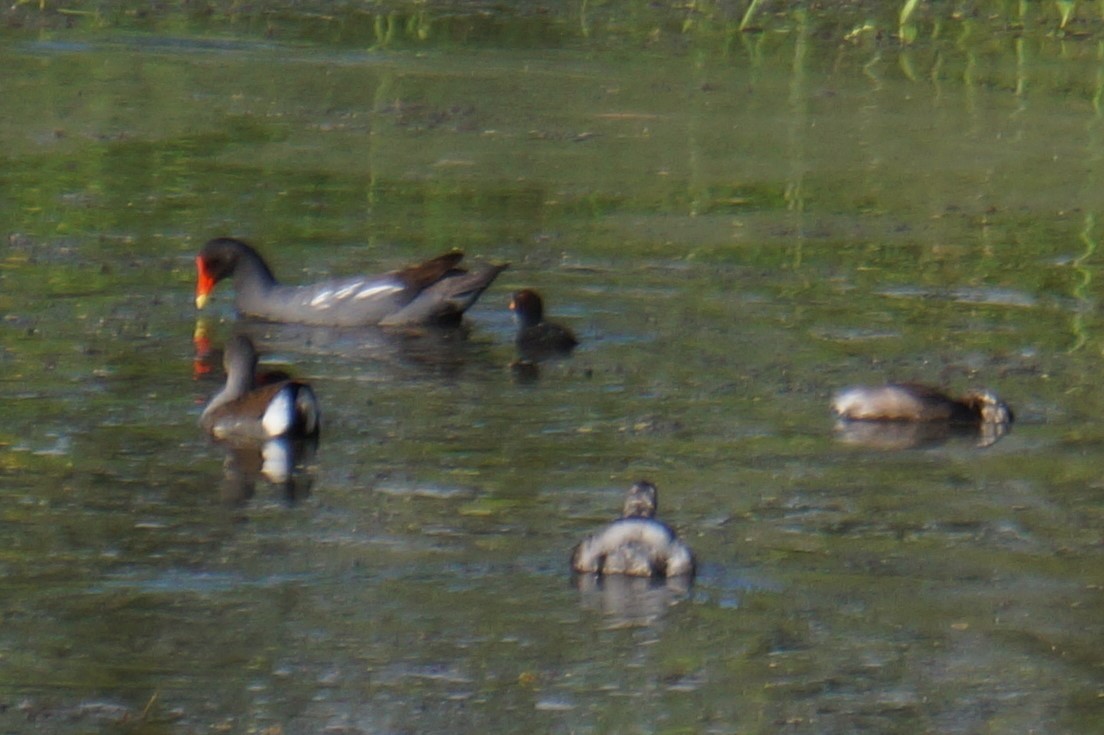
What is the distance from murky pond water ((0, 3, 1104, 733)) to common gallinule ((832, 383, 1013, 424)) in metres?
0.16

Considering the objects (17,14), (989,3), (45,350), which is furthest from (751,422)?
(989,3)

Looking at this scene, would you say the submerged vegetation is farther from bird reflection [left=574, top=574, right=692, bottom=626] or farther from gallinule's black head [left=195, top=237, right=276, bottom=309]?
bird reflection [left=574, top=574, right=692, bottom=626]

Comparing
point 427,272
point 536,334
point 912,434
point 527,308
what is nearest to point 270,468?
point 536,334

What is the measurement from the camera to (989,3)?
67.2 ft

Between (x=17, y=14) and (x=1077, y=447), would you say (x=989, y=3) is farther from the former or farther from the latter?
(x=1077, y=447)

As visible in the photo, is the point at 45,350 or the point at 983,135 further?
the point at 983,135

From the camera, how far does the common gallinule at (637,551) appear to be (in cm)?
617

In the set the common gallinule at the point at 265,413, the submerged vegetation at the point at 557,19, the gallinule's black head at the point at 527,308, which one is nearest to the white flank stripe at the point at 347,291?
the gallinule's black head at the point at 527,308

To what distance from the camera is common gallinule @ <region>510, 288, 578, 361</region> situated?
919 cm

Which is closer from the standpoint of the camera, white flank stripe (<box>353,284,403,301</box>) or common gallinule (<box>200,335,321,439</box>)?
common gallinule (<box>200,335,321,439</box>)

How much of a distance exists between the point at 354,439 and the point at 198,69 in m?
9.00

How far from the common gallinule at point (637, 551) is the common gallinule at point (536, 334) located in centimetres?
296

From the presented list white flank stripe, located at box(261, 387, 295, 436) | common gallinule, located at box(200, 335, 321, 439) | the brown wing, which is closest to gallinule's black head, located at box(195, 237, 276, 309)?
the brown wing

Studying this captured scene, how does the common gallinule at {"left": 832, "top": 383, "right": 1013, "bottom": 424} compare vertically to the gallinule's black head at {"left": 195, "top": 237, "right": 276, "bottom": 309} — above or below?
below
